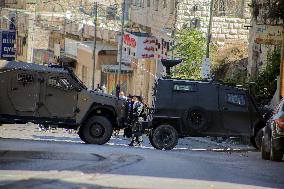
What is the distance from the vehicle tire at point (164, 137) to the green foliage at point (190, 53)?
544 inches

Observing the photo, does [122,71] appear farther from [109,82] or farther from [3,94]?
[3,94]

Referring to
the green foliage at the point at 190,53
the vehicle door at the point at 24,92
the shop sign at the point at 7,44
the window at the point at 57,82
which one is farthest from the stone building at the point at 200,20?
the vehicle door at the point at 24,92

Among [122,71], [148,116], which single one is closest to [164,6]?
[122,71]

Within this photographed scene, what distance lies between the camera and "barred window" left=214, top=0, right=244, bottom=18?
4097 cm

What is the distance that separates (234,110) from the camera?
23047mm

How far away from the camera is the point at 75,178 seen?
13.3 m

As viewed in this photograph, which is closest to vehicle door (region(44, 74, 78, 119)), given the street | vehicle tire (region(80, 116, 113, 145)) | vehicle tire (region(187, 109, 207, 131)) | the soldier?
vehicle tire (region(80, 116, 113, 145))

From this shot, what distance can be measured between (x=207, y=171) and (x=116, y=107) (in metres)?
7.54

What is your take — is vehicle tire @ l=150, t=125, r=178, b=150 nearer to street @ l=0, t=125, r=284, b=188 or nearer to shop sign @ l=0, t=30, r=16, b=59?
street @ l=0, t=125, r=284, b=188

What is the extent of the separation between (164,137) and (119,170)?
27.0 feet

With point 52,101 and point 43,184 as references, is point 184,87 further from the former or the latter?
point 43,184

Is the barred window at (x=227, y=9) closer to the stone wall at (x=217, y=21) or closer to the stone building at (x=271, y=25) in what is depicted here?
the stone wall at (x=217, y=21)

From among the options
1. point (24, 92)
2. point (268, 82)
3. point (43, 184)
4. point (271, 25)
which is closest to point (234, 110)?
point (24, 92)

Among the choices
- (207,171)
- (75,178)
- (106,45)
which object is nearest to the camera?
(75,178)
